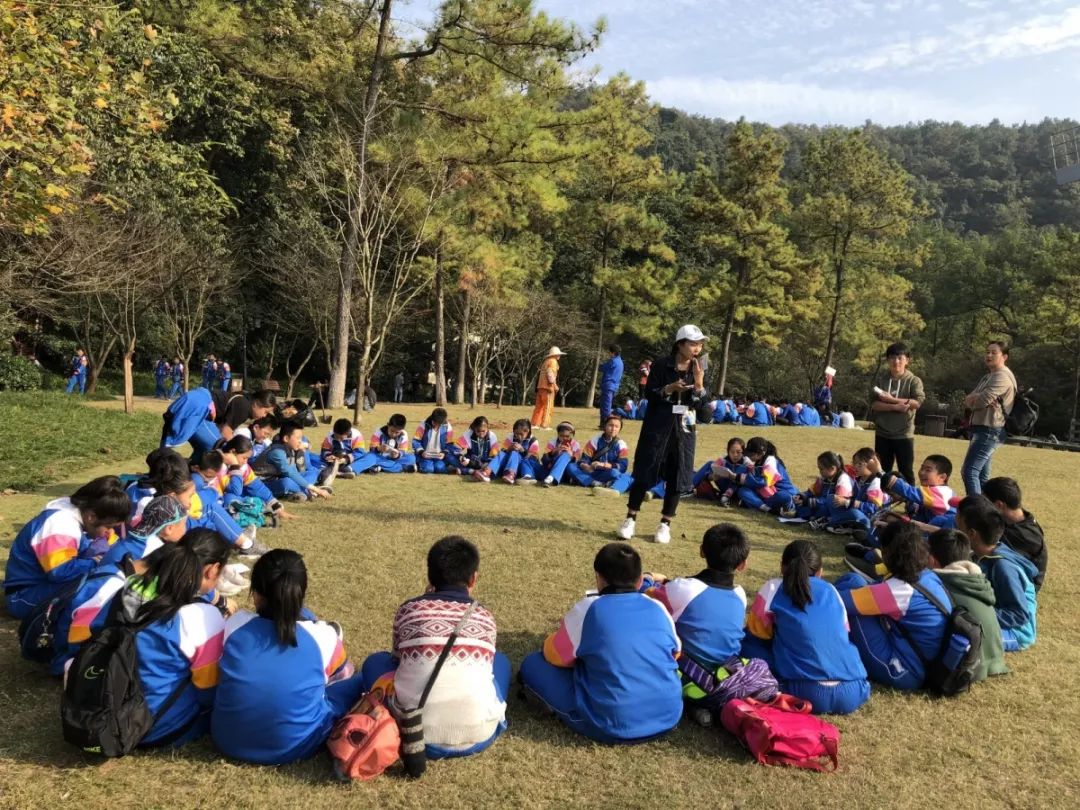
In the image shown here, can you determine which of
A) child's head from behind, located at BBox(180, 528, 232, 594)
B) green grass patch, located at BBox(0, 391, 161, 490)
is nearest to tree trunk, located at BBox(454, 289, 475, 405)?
green grass patch, located at BBox(0, 391, 161, 490)

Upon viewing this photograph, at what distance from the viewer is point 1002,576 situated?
13.8 feet

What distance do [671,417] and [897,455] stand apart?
8.59 feet

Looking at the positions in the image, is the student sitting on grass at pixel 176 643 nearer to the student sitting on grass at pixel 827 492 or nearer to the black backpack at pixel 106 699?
the black backpack at pixel 106 699

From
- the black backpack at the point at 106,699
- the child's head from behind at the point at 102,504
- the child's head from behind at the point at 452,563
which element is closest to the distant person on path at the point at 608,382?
the child's head from behind at the point at 102,504

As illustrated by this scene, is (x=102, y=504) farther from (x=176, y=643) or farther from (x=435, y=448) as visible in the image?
(x=435, y=448)

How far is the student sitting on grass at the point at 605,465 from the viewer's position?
29.6 feet

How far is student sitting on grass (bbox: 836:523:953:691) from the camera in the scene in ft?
11.7

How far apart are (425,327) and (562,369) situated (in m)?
6.14

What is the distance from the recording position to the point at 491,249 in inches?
808

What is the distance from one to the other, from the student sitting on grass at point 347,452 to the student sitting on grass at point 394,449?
14cm

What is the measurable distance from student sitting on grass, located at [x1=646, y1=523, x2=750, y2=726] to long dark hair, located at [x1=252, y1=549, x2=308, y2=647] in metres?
1.69

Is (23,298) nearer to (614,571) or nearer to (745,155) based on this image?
(614,571)

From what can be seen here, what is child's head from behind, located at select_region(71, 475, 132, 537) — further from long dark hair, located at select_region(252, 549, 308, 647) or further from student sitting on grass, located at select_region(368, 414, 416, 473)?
student sitting on grass, located at select_region(368, 414, 416, 473)

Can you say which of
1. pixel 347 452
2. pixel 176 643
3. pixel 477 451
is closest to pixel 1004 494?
pixel 176 643
